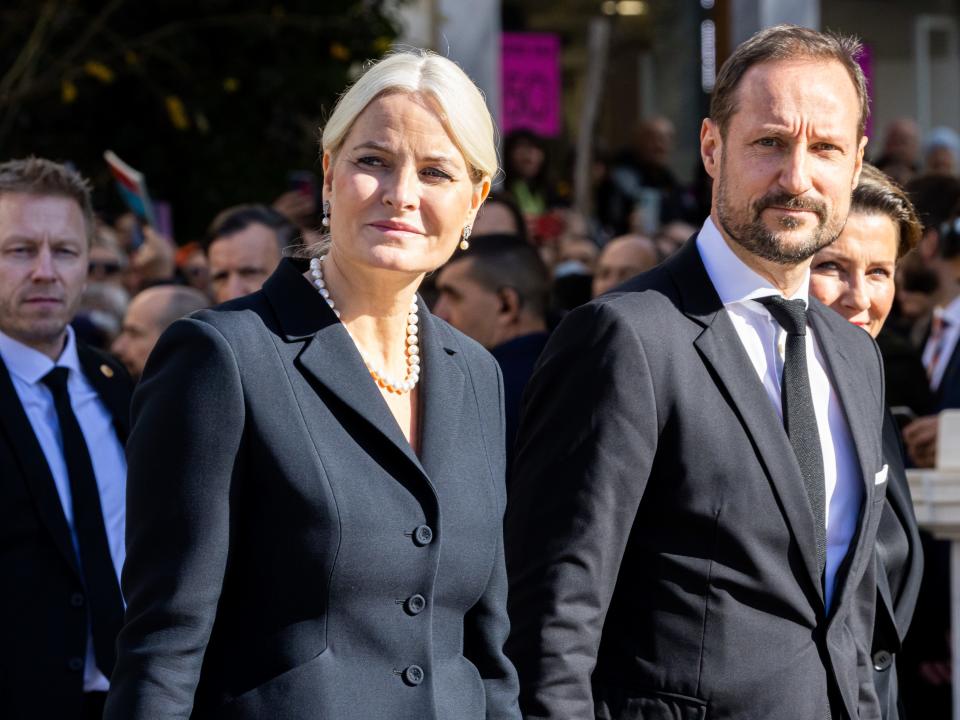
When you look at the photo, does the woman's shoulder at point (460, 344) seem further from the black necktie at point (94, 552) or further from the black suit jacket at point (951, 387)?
the black suit jacket at point (951, 387)

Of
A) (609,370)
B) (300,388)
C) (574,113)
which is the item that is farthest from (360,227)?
(574,113)

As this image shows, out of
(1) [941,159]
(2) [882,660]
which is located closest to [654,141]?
(1) [941,159]

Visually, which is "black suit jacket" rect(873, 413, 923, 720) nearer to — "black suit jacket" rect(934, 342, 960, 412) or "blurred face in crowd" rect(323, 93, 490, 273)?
"blurred face in crowd" rect(323, 93, 490, 273)

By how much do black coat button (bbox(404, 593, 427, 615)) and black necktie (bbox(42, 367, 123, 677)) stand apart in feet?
6.06

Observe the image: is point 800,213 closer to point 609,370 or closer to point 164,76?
point 609,370

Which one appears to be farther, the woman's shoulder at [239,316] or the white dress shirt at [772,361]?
the white dress shirt at [772,361]

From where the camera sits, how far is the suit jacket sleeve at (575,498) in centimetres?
292

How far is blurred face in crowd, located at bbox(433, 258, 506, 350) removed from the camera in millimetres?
6027

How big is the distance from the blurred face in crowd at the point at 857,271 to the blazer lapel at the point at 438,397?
59.4 inches

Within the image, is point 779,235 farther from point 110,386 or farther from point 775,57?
point 110,386

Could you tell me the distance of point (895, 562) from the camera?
12.0 feet

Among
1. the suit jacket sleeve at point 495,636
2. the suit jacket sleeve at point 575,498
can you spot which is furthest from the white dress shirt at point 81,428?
the suit jacket sleeve at point 495,636

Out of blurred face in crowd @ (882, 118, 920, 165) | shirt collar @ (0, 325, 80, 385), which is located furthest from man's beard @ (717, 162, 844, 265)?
blurred face in crowd @ (882, 118, 920, 165)

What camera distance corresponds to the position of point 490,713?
2.79m
